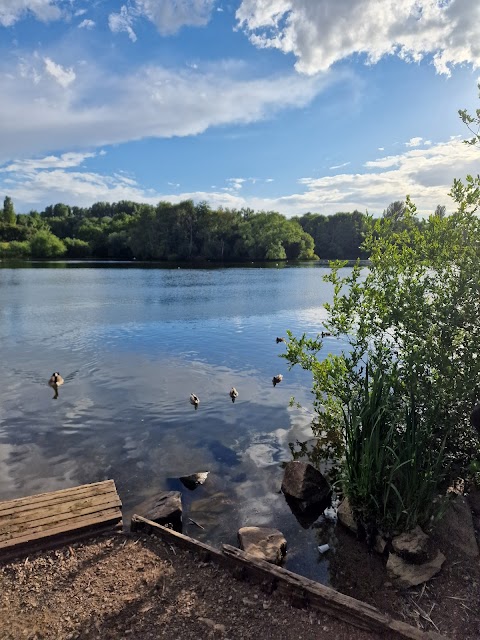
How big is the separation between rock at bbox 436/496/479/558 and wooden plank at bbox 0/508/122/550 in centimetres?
498

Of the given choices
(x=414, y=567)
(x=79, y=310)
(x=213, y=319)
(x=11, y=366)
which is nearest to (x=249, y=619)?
(x=414, y=567)

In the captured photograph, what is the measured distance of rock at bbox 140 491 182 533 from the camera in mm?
7133

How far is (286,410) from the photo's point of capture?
13.0 meters

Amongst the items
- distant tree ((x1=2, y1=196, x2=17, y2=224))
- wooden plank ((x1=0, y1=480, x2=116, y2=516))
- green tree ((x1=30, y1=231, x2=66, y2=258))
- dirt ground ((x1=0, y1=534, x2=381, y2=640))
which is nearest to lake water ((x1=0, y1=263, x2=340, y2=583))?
wooden plank ((x1=0, y1=480, x2=116, y2=516))

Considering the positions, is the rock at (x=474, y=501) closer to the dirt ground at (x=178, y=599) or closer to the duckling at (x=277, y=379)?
the dirt ground at (x=178, y=599)

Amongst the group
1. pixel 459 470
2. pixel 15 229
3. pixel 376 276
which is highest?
pixel 15 229

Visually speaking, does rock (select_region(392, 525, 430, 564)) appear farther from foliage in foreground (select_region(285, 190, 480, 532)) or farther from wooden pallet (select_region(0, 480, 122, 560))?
wooden pallet (select_region(0, 480, 122, 560))

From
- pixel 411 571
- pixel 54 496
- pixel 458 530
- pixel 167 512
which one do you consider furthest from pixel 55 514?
pixel 458 530

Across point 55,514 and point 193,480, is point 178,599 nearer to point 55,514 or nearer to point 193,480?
point 55,514

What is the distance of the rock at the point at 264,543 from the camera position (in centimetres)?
619

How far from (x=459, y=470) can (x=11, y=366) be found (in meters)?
16.6

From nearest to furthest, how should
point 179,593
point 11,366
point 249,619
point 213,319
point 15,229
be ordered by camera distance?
point 249,619 < point 179,593 < point 11,366 < point 213,319 < point 15,229

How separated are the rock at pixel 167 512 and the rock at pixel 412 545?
3.53 m

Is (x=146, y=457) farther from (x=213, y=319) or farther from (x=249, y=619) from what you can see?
(x=213, y=319)
